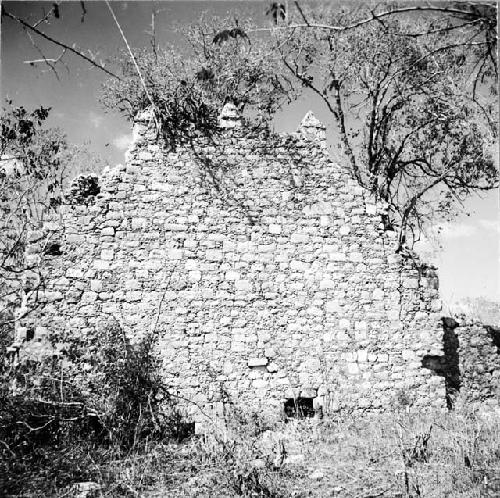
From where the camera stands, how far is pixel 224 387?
6.57m

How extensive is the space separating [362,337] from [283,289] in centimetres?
150

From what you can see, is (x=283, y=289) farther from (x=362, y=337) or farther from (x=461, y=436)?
(x=461, y=436)

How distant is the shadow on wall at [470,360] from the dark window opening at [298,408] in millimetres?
2516

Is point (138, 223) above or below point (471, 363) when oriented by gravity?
above

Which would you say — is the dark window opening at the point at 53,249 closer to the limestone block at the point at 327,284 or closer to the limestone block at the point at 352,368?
the limestone block at the point at 327,284

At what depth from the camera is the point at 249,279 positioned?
696 centimetres

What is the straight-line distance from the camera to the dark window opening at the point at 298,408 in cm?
669

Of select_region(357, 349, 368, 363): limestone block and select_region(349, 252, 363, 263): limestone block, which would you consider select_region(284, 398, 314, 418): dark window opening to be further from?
select_region(349, 252, 363, 263): limestone block

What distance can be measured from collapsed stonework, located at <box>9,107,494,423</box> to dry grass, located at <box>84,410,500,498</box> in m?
0.61

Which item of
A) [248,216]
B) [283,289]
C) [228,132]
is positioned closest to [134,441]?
[283,289]

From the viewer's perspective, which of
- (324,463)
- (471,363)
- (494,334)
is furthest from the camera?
(494,334)

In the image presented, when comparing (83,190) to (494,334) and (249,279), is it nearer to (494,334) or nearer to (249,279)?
(249,279)

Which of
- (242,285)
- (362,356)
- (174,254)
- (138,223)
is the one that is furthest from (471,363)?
(138,223)

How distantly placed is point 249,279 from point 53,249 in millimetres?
3093
